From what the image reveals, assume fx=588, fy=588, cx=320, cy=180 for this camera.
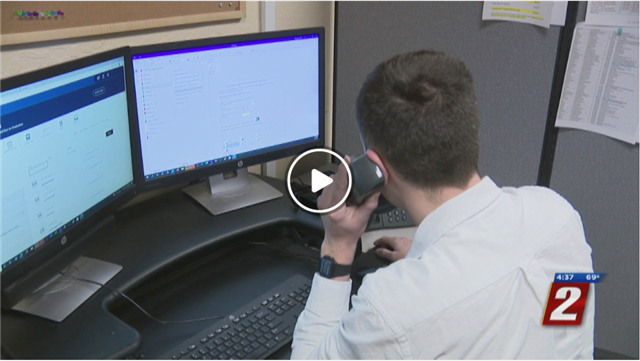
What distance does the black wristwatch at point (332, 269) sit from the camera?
0.97 meters

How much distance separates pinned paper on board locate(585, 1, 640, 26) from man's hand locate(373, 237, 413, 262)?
0.70 metres

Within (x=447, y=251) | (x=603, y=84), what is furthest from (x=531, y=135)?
(x=447, y=251)

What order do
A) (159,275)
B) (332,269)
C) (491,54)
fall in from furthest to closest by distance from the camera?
(491,54) → (159,275) → (332,269)

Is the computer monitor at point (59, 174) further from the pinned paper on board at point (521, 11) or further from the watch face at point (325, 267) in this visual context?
A: the pinned paper on board at point (521, 11)

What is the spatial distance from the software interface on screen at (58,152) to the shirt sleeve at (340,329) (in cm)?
46

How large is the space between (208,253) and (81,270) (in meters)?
0.29

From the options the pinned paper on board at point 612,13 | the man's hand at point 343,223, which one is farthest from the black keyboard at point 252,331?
the pinned paper on board at point 612,13

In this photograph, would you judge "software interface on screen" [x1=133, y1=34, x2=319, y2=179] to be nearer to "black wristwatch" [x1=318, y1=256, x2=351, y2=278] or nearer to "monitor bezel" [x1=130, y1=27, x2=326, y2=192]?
"monitor bezel" [x1=130, y1=27, x2=326, y2=192]

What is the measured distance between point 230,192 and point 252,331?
1.61 feet

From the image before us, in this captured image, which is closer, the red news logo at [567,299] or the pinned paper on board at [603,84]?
the red news logo at [567,299]

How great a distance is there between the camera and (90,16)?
4.03 ft

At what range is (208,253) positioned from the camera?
4.32ft
